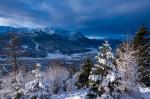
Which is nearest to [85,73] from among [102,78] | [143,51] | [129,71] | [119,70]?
[143,51]

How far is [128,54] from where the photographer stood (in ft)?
165

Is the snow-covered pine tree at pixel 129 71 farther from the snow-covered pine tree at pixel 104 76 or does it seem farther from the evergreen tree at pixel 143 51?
the snow-covered pine tree at pixel 104 76

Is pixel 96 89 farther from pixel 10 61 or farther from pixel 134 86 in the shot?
pixel 10 61

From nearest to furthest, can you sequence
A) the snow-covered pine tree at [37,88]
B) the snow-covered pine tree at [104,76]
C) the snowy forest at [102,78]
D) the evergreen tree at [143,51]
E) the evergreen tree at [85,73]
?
the snow-covered pine tree at [104,76]
the snowy forest at [102,78]
the snow-covered pine tree at [37,88]
the evergreen tree at [143,51]
the evergreen tree at [85,73]

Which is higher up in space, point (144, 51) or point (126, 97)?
point (144, 51)

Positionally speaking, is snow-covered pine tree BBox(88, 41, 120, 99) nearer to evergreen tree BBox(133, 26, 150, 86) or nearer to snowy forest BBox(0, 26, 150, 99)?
snowy forest BBox(0, 26, 150, 99)

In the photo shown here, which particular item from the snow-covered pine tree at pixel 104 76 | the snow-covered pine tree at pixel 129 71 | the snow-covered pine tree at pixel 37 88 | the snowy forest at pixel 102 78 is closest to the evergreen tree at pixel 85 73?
the snowy forest at pixel 102 78

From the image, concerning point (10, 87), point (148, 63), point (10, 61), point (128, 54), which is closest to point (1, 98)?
point (10, 87)

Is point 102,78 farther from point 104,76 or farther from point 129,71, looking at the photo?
point 129,71

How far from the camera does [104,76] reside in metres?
31.4

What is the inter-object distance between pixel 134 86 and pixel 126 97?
4508mm

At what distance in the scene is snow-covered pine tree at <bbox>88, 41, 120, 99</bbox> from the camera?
30.8 metres

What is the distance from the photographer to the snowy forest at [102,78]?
3128 centimetres

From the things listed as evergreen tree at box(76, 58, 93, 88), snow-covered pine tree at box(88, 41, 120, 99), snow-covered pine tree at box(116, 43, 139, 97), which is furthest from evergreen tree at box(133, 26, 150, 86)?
snow-covered pine tree at box(88, 41, 120, 99)
